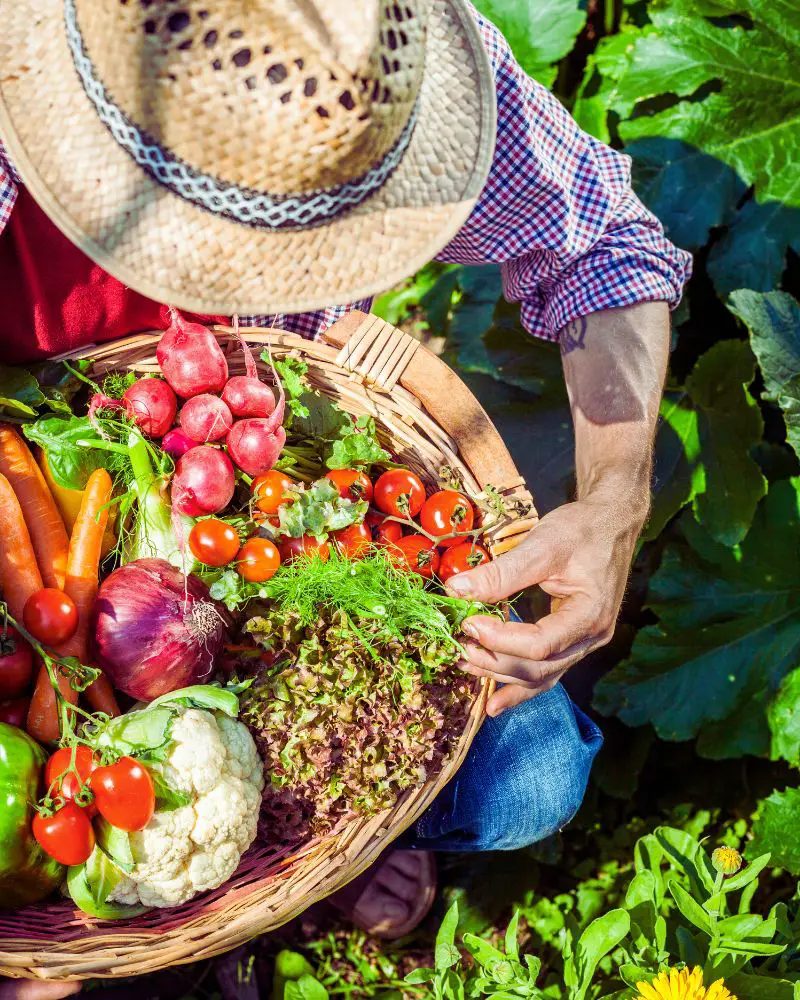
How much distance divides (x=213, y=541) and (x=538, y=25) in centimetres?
198

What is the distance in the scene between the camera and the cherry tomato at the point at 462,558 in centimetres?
169

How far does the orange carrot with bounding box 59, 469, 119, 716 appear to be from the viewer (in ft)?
5.27

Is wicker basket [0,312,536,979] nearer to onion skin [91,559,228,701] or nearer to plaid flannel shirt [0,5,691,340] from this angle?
plaid flannel shirt [0,5,691,340]

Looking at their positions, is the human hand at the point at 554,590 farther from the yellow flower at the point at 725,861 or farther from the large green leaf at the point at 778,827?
the large green leaf at the point at 778,827

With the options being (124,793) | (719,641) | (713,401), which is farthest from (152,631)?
(713,401)

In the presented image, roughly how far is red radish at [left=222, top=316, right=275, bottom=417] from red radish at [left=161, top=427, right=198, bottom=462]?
10cm

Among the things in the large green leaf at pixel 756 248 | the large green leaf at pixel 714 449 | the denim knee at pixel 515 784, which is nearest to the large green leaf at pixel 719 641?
the large green leaf at pixel 714 449

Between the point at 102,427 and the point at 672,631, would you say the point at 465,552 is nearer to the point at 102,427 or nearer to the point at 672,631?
the point at 102,427

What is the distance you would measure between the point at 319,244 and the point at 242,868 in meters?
1.17

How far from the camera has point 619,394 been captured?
1859mm

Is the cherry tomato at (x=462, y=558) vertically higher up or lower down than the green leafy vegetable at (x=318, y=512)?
lower down

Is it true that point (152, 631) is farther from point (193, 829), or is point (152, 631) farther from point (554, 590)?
point (554, 590)

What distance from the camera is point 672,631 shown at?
91.6 inches

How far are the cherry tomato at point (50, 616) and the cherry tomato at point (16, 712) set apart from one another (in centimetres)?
14
